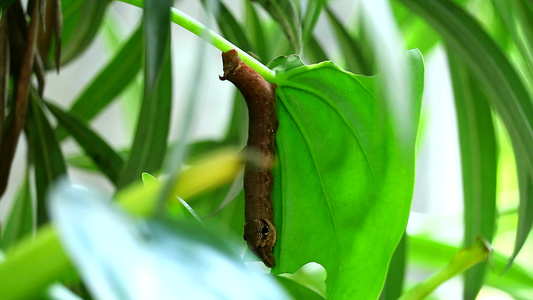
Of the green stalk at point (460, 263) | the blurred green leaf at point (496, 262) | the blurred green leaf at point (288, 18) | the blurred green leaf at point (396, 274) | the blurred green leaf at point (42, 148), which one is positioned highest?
the blurred green leaf at point (288, 18)

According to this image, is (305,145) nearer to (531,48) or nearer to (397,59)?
(397,59)

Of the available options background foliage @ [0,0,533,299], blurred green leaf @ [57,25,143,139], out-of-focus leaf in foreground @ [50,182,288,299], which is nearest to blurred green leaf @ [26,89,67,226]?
background foliage @ [0,0,533,299]

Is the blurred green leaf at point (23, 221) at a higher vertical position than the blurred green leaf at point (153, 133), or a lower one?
lower

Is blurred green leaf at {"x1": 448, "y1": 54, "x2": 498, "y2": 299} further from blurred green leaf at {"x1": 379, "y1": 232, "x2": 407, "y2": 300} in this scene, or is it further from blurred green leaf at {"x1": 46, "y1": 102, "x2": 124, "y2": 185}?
blurred green leaf at {"x1": 46, "y1": 102, "x2": 124, "y2": 185}

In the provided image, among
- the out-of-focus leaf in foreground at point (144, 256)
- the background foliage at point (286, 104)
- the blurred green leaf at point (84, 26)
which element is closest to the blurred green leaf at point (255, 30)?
the background foliage at point (286, 104)

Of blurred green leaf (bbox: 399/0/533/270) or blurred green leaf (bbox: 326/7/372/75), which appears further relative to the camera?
blurred green leaf (bbox: 326/7/372/75)

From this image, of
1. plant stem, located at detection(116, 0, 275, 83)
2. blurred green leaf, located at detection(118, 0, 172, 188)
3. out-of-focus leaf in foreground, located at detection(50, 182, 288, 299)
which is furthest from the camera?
blurred green leaf, located at detection(118, 0, 172, 188)

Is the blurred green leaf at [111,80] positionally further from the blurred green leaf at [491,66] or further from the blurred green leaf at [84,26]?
the blurred green leaf at [491,66]
